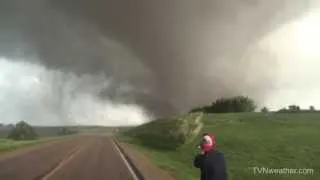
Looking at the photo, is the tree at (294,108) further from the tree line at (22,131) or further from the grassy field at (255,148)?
the tree line at (22,131)

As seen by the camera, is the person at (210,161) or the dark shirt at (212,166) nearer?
the person at (210,161)

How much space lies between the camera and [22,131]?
5851 inches

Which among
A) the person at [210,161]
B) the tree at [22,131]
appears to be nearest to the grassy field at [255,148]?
the person at [210,161]

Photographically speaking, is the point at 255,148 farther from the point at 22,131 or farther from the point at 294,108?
the point at 22,131

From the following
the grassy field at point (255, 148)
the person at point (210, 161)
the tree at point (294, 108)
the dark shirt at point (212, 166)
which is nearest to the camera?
the person at point (210, 161)

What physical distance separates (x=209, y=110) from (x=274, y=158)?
10052cm

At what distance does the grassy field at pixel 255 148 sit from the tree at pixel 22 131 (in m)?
65.2

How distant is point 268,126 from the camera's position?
83.9 metres

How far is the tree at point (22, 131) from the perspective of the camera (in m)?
144

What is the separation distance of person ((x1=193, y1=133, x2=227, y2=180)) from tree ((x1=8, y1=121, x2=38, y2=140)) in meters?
135

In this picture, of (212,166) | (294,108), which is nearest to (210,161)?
(212,166)

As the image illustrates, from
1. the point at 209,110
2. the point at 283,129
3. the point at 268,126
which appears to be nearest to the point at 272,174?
the point at 283,129

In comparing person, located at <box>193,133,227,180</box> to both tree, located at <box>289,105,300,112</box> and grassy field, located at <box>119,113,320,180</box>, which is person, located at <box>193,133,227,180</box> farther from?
tree, located at <box>289,105,300,112</box>

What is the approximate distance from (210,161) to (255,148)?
157 feet
